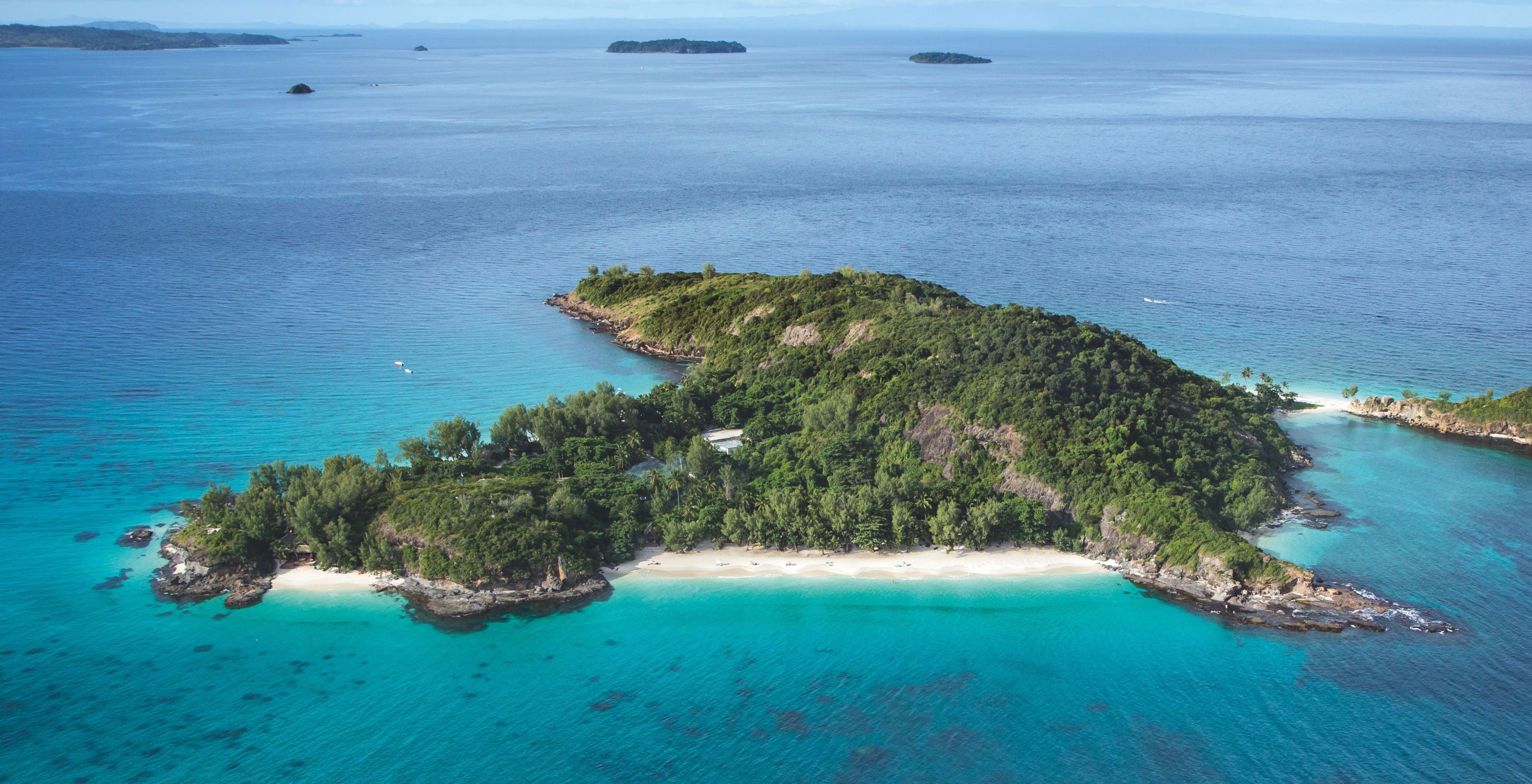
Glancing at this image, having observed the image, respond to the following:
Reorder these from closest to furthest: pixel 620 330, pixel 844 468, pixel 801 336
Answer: pixel 844 468
pixel 801 336
pixel 620 330

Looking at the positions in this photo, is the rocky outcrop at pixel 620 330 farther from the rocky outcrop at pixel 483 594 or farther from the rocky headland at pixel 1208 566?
the rocky outcrop at pixel 483 594

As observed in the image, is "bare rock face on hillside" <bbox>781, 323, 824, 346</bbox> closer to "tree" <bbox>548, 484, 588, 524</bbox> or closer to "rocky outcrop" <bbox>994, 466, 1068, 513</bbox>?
"rocky outcrop" <bbox>994, 466, 1068, 513</bbox>

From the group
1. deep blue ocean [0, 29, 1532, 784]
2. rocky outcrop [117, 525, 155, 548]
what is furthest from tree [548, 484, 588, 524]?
rocky outcrop [117, 525, 155, 548]

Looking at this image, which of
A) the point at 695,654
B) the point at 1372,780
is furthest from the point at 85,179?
the point at 1372,780

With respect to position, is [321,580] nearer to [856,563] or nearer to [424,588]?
[424,588]

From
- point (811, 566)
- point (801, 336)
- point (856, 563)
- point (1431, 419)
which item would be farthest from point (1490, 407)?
point (811, 566)

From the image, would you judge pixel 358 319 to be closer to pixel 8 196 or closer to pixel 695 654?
pixel 695 654
